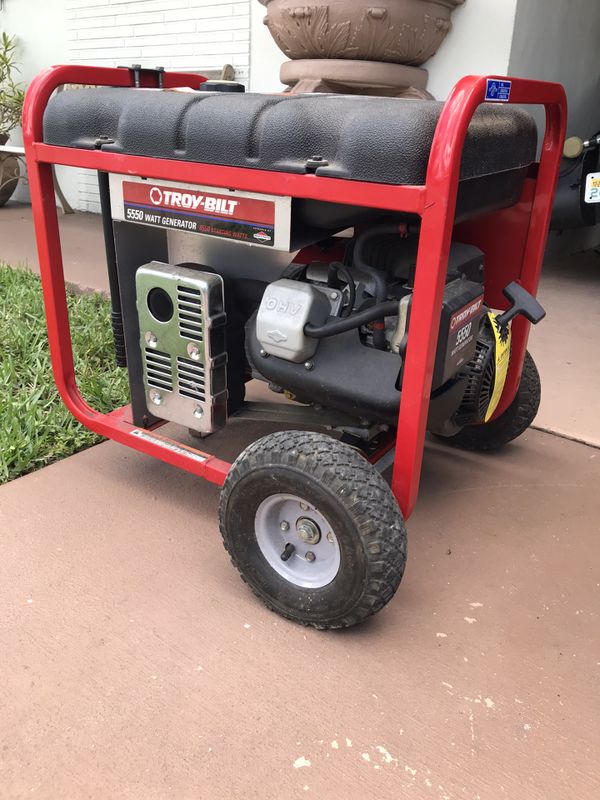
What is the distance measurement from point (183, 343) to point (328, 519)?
0.66m

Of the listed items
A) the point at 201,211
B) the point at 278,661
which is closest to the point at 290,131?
the point at 201,211

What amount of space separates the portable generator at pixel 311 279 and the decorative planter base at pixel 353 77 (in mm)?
1671

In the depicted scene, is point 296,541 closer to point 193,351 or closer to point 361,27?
point 193,351

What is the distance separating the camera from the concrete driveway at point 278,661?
1.27 m

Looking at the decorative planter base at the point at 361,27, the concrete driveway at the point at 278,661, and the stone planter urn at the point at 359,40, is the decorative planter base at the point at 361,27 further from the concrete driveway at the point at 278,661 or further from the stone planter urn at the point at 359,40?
the concrete driveway at the point at 278,661

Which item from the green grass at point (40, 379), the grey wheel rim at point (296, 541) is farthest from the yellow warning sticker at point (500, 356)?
the green grass at point (40, 379)

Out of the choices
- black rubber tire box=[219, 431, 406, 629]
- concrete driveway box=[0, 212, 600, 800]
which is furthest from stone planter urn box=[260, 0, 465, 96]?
black rubber tire box=[219, 431, 406, 629]

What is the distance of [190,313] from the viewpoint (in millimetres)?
1799

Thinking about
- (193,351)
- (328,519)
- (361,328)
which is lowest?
(328,519)

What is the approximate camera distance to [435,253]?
1.32 meters

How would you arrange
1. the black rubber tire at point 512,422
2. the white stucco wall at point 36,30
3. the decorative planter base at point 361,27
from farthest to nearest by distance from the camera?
the white stucco wall at point 36,30 → the decorative planter base at point 361,27 → the black rubber tire at point 512,422

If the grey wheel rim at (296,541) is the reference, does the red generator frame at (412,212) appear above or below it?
above

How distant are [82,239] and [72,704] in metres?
4.42

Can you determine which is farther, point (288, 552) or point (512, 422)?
point (512, 422)
